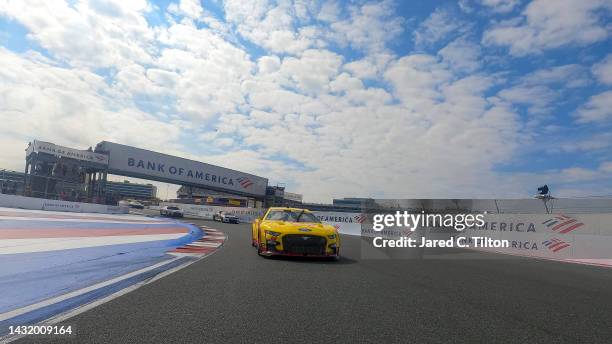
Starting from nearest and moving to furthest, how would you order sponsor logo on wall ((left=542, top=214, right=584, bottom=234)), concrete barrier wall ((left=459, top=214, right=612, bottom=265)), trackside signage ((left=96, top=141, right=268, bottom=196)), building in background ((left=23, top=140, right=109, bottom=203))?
concrete barrier wall ((left=459, top=214, right=612, bottom=265))
sponsor logo on wall ((left=542, top=214, right=584, bottom=234))
building in background ((left=23, top=140, right=109, bottom=203))
trackside signage ((left=96, top=141, right=268, bottom=196))

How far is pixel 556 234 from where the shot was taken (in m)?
15.3

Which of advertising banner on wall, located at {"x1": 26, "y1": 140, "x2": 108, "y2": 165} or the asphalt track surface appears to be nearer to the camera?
the asphalt track surface

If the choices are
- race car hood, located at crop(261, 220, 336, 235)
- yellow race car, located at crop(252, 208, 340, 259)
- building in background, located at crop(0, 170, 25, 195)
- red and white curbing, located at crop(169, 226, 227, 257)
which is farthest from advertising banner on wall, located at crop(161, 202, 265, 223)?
yellow race car, located at crop(252, 208, 340, 259)

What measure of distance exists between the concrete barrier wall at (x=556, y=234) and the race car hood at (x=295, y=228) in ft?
35.1

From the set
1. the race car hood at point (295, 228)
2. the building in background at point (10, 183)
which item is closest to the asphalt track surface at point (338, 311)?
the race car hood at point (295, 228)

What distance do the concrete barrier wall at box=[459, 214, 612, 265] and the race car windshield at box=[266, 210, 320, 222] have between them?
34.4 feet

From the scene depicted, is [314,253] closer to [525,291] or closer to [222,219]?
[525,291]

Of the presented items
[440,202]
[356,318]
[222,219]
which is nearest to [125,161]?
[222,219]

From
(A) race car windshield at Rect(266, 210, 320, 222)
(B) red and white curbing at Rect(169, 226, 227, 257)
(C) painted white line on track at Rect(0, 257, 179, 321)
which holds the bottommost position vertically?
(B) red and white curbing at Rect(169, 226, 227, 257)

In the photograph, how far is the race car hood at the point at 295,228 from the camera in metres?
8.89

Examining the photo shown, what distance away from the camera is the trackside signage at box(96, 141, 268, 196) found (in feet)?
142

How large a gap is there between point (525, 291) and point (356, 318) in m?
3.74

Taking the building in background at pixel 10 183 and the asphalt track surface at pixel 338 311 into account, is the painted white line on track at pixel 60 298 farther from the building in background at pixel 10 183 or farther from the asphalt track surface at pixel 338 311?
the building in background at pixel 10 183

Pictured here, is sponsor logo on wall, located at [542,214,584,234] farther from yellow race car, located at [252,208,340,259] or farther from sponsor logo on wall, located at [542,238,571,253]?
yellow race car, located at [252,208,340,259]
